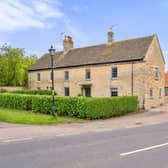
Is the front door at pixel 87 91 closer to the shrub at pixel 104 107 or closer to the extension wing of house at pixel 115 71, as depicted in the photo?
the extension wing of house at pixel 115 71

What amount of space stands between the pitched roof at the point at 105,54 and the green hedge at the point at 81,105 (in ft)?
22.8

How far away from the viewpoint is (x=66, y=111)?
2161 centimetres

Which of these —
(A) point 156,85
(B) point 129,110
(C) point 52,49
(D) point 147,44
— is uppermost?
(D) point 147,44

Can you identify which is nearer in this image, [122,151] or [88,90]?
[122,151]

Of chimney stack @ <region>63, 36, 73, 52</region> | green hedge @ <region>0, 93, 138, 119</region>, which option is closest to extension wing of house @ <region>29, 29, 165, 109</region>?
chimney stack @ <region>63, 36, 73, 52</region>

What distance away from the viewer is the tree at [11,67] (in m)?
53.5

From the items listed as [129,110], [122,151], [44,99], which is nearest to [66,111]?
[44,99]

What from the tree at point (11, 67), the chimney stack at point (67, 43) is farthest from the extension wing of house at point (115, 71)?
the tree at point (11, 67)

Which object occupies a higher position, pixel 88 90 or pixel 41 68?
pixel 41 68

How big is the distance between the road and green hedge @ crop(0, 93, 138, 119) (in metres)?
9.44

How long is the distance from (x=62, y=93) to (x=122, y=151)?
30330mm

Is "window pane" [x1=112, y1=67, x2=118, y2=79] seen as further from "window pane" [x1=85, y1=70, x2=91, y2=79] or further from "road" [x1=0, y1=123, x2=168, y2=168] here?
"road" [x1=0, y1=123, x2=168, y2=168]

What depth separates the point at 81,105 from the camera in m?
20.5

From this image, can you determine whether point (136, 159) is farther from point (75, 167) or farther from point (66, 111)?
point (66, 111)
